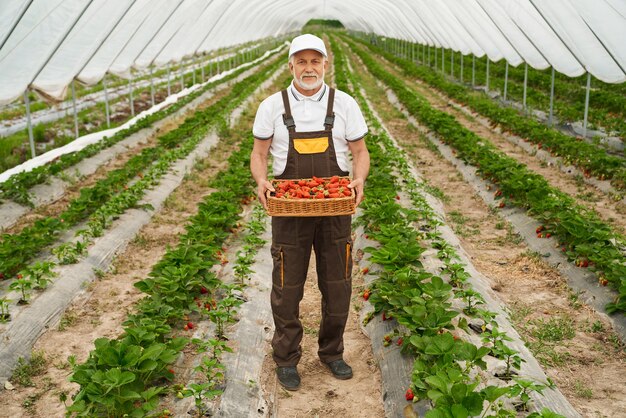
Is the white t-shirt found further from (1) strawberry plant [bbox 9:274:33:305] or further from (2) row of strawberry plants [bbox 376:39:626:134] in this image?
(2) row of strawberry plants [bbox 376:39:626:134]

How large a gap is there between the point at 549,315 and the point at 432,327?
1739mm

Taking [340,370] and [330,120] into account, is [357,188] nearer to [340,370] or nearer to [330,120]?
[330,120]

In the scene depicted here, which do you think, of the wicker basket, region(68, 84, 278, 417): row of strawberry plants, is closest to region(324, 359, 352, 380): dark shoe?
region(68, 84, 278, 417): row of strawberry plants

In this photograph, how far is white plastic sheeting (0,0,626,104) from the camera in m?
8.80

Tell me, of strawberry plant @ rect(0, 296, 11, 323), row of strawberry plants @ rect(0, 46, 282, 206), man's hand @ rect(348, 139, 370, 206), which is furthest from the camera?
row of strawberry plants @ rect(0, 46, 282, 206)

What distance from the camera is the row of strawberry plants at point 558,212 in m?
5.28

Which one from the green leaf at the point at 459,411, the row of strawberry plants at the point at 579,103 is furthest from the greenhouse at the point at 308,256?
the row of strawberry plants at the point at 579,103

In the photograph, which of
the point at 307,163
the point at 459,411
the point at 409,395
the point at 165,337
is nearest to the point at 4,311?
the point at 165,337

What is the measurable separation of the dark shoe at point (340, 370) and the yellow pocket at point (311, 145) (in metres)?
1.43

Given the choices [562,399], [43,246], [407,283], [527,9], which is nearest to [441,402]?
[562,399]

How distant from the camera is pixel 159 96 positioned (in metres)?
21.4

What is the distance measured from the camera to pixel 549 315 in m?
5.16

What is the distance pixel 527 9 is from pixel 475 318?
10.3m

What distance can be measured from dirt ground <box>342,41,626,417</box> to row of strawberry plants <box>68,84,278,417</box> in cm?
226
